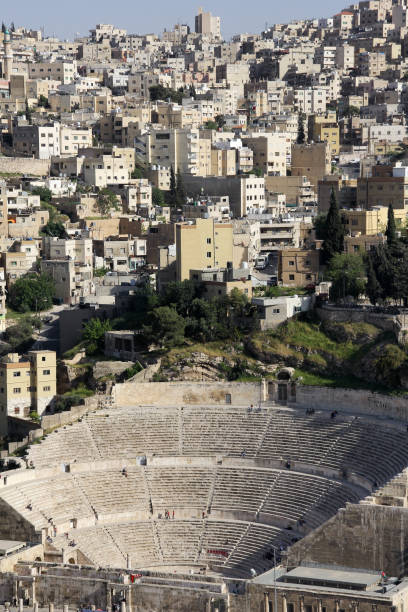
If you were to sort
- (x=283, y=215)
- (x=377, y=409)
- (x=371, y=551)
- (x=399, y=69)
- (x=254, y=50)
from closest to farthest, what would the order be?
(x=371, y=551)
(x=377, y=409)
(x=283, y=215)
(x=399, y=69)
(x=254, y=50)

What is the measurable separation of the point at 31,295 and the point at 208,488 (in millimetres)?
17574

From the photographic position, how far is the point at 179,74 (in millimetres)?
123562

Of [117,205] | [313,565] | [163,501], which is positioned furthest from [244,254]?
[313,565]

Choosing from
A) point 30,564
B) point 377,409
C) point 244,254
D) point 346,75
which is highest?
point 346,75

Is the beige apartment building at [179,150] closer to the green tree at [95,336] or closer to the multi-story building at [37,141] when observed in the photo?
the multi-story building at [37,141]

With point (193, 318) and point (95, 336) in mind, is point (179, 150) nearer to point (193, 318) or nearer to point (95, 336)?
point (95, 336)

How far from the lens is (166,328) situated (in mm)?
52750

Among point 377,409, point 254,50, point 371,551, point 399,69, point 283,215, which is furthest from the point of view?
point 254,50

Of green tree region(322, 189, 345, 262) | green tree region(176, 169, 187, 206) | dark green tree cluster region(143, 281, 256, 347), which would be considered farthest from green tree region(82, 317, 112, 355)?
green tree region(176, 169, 187, 206)

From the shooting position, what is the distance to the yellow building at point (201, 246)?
5631 centimetres

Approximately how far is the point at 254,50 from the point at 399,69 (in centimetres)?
2400

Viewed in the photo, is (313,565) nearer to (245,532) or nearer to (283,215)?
(245,532)

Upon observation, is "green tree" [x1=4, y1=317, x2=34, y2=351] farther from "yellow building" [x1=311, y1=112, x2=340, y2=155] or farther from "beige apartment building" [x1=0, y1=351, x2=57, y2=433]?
"yellow building" [x1=311, y1=112, x2=340, y2=155]

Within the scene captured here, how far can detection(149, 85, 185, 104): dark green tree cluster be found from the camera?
104500 millimetres
